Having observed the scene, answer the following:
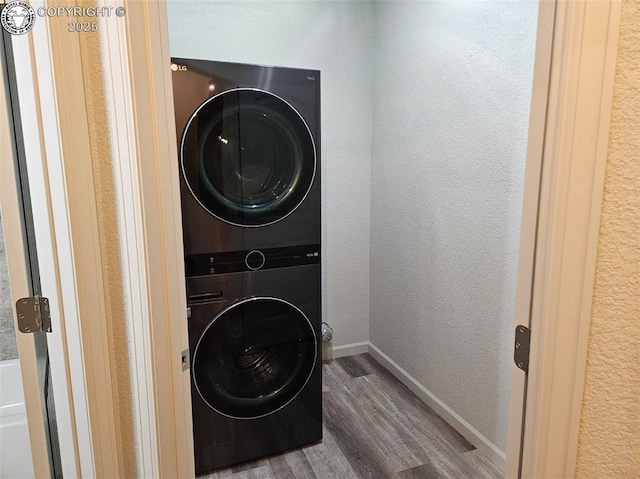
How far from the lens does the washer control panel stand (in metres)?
1.71

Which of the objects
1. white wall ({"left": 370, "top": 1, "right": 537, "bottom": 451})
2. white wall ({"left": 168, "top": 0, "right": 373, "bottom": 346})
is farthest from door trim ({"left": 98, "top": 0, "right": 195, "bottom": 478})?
white wall ({"left": 168, "top": 0, "right": 373, "bottom": 346})

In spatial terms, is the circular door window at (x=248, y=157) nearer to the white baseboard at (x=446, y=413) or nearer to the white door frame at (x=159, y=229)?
the white door frame at (x=159, y=229)

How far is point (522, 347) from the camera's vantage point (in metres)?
0.88

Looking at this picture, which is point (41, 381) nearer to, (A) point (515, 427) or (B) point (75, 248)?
(B) point (75, 248)

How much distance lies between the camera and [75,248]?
82 cm

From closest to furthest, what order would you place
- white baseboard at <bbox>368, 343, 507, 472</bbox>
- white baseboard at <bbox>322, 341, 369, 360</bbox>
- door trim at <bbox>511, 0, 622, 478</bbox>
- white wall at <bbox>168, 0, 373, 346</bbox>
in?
door trim at <bbox>511, 0, 622, 478</bbox>, white baseboard at <bbox>368, 343, 507, 472</bbox>, white wall at <bbox>168, 0, 373, 346</bbox>, white baseboard at <bbox>322, 341, 369, 360</bbox>

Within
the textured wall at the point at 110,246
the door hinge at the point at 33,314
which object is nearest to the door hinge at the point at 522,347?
the textured wall at the point at 110,246

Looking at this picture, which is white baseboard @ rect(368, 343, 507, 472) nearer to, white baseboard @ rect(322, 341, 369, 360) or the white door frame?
white baseboard @ rect(322, 341, 369, 360)

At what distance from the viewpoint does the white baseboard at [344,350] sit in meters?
2.94

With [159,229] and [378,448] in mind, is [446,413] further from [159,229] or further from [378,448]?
[159,229]

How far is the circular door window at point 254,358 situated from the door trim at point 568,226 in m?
1.18

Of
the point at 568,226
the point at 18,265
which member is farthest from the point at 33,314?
the point at 568,226

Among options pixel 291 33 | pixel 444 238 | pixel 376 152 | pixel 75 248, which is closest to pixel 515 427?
pixel 75 248

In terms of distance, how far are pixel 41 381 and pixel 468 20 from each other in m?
2.04
